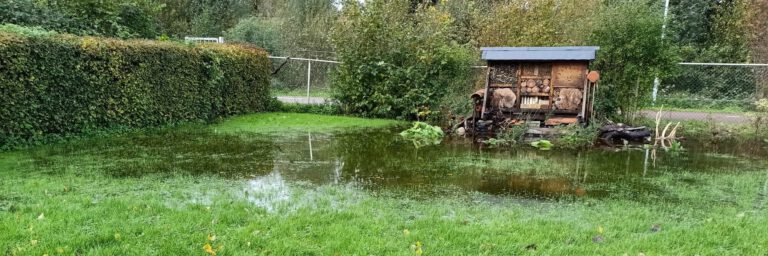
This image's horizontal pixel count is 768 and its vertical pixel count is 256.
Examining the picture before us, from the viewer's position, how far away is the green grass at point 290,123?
989cm

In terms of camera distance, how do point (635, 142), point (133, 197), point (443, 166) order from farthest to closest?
point (635, 142)
point (443, 166)
point (133, 197)

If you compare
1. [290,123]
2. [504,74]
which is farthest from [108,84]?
[504,74]

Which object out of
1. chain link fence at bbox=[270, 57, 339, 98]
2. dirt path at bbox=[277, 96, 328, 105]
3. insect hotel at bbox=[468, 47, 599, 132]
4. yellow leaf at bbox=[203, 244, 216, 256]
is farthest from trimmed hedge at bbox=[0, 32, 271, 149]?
insect hotel at bbox=[468, 47, 599, 132]

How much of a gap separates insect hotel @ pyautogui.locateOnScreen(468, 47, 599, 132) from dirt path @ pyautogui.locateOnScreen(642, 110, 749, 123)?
2835 mm

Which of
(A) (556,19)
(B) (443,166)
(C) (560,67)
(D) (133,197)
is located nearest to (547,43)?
(A) (556,19)

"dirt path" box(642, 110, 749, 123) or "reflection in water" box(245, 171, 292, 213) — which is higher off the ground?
"dirt path" box(642, 110, 749, 123)

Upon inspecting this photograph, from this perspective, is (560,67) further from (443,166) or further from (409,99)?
(443,166)

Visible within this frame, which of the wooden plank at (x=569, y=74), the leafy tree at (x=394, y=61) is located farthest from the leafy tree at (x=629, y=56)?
the leafy tree at (x=394, y=61)

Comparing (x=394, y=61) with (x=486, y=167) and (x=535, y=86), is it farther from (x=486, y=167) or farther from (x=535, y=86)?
(x=486, y=167)

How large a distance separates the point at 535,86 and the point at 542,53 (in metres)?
0.67

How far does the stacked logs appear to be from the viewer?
416 inches

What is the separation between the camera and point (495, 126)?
33.2 feet

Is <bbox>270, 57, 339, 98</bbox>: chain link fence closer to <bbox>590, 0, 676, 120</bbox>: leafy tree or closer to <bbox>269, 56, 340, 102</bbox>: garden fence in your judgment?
<bbox>269, 56, 340, 102</bbox>: garden fence

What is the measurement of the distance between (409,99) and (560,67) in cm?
A: 343
